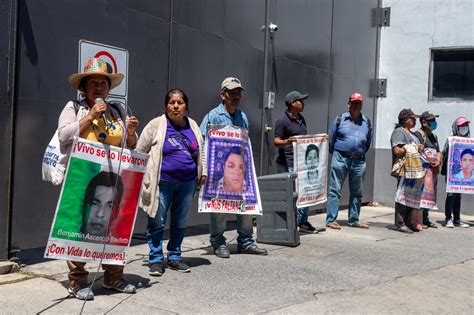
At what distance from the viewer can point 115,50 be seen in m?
6.84

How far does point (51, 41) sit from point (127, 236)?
230cm

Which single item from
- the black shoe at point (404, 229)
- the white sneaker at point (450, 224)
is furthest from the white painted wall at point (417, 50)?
the black shoe at point (404, 229)

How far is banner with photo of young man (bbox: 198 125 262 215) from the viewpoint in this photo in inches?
262

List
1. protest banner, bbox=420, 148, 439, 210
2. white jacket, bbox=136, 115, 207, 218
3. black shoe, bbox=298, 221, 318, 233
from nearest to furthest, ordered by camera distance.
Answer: white jacket, bbox=136, 115, 207, 218 → black shoe, bbox=298, 221, 318, 233 → protest banner, bbox=420, 148, 439, 210

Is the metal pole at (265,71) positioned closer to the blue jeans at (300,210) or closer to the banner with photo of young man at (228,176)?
the blue jeans at (300,210)

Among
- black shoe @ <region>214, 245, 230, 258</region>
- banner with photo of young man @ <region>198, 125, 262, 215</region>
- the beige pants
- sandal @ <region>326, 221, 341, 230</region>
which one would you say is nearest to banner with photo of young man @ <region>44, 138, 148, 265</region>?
the beige pants

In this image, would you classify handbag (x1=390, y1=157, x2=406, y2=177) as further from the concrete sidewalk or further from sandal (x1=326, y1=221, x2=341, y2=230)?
the concrete sidewalk

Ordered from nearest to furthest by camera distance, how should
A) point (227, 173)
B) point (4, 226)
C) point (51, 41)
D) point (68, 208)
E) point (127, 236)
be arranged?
point (68, 208) → point (127, 236) → point (4, 226) → point (51, 41) → point (227, 173)

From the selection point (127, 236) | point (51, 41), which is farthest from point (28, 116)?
point (127, 236)

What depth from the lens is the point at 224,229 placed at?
6867 mm

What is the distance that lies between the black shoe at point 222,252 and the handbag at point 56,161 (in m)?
2.56

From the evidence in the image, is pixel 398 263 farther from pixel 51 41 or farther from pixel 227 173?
pixel 51 41

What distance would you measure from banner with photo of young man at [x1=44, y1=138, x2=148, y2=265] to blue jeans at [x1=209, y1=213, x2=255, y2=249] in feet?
6.26

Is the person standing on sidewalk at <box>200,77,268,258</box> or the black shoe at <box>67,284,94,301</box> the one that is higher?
the person standing on sidewalk at <box>200,77,268,258</box>
